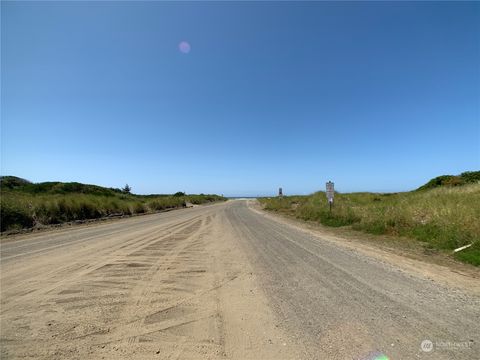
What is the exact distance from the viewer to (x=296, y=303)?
4.71 meters

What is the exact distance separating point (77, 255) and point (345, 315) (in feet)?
27.3

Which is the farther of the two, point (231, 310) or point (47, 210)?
point (47, 210)

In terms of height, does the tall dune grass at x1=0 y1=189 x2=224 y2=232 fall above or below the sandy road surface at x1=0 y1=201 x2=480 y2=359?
above

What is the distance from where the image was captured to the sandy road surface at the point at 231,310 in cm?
339

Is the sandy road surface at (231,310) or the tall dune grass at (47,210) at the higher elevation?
the tall dune grass at (47,210)

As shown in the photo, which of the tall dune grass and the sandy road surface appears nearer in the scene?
the sandy road surface

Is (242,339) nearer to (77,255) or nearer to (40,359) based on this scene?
(40,359)

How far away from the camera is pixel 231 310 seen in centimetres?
450

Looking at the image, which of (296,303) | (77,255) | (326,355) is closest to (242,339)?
(326,355)

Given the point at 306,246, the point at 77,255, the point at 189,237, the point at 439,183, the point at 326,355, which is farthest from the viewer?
the point at 439,183

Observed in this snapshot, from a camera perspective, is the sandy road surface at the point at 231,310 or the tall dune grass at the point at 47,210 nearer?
the sandy road surface at the point at 231,310

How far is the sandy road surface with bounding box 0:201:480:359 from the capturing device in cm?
339

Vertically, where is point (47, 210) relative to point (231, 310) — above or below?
above

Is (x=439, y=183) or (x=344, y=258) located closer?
(x=344, y=258)
